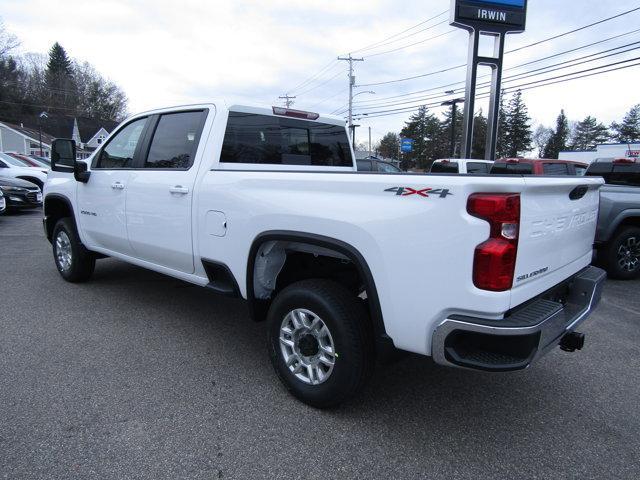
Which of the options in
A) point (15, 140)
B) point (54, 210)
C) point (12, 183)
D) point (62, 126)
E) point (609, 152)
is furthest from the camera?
point (62, 126)

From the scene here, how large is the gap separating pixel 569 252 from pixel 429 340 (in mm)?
1174

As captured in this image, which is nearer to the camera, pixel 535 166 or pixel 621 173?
pixel 621 173

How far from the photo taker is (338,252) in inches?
107

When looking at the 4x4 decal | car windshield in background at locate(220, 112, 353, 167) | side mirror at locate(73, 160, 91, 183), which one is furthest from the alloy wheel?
side mirror at locate(73, 160, 91, 183)

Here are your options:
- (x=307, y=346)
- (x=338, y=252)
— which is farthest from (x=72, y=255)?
(x=338, y=252)

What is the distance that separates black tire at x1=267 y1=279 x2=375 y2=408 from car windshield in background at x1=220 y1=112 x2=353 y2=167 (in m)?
1.40

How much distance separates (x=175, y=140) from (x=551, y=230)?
304 cm

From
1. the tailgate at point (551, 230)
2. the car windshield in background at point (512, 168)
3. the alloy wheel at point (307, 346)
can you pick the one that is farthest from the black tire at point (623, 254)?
the alloy wheel at point (307, 346)

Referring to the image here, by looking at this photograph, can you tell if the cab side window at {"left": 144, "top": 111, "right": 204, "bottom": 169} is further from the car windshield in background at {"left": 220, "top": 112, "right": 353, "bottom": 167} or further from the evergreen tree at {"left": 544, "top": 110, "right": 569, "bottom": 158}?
the evergreen tree at {"left": 544, "top": 110, "right": 569, "bottom": 158}

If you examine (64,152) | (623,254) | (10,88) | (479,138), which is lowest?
(623,254)

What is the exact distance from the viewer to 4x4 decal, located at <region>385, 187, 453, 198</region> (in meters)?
2.20

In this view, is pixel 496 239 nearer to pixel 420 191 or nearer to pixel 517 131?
pixel 420 191

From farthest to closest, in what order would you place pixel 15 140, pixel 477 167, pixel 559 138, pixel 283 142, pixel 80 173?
pixel 559 138
pixel 15 140
pixel 477 167
pixel 80 173
pixel 283 142

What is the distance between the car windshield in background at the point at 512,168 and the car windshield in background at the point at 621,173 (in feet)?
4.76
